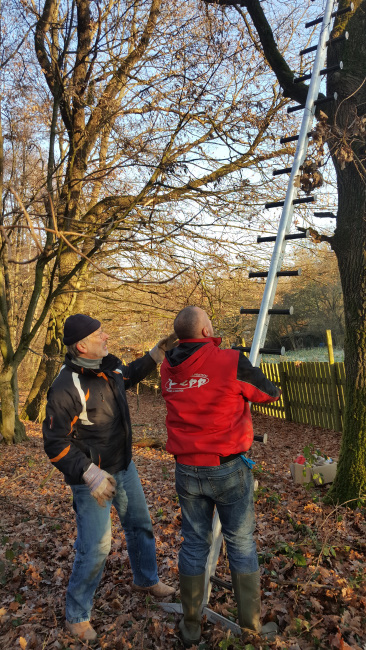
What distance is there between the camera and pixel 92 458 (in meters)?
2.95

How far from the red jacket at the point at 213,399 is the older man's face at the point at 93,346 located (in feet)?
2.10

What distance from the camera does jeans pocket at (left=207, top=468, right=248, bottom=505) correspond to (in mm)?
2564

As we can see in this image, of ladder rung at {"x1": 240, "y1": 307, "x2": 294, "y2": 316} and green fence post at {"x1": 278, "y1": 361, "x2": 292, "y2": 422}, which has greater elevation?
ladder rung at {"x1": 240, "y1": 307, "x2": 294, "y2": 316}

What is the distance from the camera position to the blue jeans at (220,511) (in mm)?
2566

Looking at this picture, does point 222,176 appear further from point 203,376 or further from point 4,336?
point 203,376

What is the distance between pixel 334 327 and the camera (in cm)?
2442

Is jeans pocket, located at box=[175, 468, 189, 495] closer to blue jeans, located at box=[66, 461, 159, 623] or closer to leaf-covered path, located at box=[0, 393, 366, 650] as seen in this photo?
blue jeans, located at box=[66, 461, 159, 623]

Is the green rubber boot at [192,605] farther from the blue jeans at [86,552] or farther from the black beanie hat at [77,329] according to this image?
the black beanie hat at [77,329]

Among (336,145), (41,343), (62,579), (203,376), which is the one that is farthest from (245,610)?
(41,343)

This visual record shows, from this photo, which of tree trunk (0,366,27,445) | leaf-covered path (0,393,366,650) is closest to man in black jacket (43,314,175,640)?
leaf-covered path (0,393,366,650)

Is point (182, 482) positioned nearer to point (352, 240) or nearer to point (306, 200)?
point (306, 200)

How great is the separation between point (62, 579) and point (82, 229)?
727 cm

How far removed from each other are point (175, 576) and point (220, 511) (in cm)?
139

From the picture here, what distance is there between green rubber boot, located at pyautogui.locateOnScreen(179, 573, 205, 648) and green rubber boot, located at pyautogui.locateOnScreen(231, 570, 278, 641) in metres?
0.23
